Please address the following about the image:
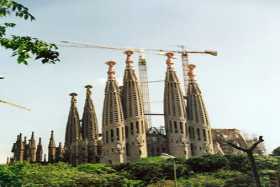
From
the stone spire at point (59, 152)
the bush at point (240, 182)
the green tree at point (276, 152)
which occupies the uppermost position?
the stone spire at point (59, 152)

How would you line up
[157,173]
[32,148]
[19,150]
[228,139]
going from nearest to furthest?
[157,173], [19,150], [32,148], [228,139]

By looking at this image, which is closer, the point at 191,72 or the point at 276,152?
the point at 276,152

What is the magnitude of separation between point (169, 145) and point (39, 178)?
50161 mm

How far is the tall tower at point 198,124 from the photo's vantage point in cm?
11438

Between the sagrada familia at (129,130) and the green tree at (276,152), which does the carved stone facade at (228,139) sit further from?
the green tree at (276,152)

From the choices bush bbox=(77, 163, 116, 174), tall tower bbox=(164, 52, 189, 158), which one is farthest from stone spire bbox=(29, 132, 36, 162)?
tall tower bbox=(164, 52, 189, 158)

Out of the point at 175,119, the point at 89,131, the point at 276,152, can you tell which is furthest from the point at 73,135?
the point at 276,152

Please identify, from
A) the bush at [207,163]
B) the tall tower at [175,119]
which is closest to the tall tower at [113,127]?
the tall tower at [175,119]

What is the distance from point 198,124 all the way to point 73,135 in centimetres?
3037

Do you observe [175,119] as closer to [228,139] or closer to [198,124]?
[198,124]

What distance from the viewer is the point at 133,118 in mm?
110438

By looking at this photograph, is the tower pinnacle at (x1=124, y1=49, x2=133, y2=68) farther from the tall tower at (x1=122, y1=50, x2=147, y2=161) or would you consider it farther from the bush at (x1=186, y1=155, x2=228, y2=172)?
the bush at (x1=186, y1=155, x2=228, y2=172)

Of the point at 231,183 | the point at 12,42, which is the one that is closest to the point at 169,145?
the point at 231,183

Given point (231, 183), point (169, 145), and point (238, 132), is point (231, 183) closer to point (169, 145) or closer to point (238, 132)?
point (169, 145)
